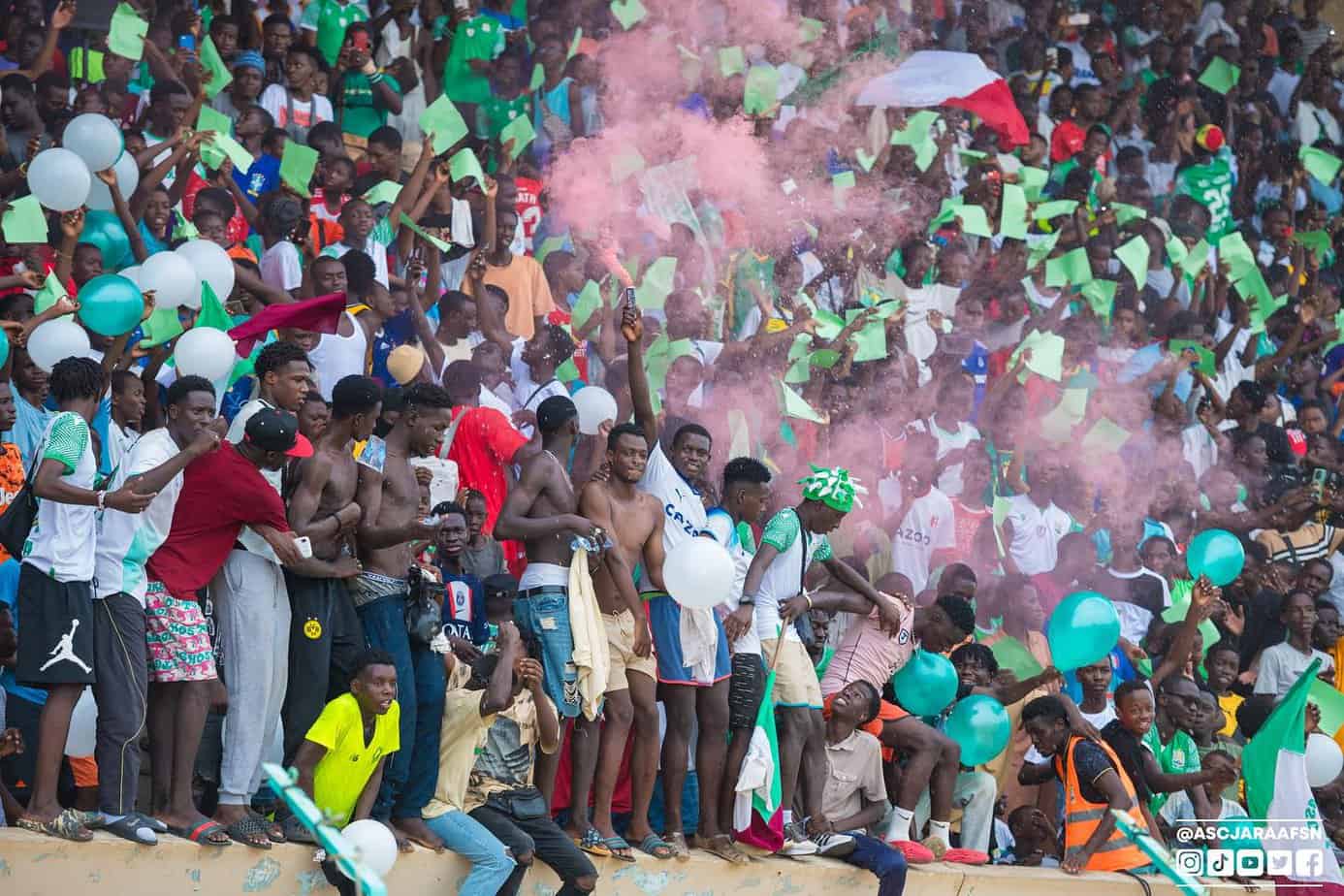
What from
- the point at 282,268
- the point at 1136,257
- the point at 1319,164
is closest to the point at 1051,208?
the point at 1136,257

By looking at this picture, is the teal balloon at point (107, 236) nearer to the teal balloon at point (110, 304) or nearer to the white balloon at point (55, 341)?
the teal balloon at point (110, 304)

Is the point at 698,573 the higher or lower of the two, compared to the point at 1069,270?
higher

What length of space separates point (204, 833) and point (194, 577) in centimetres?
86

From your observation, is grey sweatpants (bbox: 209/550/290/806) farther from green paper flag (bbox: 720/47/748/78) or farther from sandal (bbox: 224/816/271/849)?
green paper flag (bbox: 720/47/748/78)

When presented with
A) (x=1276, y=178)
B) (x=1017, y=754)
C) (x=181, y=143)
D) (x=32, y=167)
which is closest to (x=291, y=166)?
(x=181, y=143)

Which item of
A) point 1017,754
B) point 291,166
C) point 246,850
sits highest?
point 291,166

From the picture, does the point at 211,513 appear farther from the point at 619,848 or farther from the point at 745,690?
the point at 745,690

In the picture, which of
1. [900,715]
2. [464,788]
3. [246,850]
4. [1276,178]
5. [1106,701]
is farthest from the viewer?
[1276,178]

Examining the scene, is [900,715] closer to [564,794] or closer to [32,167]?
[564,794]

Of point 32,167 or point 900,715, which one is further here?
point 900,715

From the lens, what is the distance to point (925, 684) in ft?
30.3

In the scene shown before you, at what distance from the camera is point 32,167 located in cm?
841

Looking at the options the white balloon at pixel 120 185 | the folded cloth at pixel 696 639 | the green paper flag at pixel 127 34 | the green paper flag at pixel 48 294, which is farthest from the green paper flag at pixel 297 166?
the folded cloth at pixel 696 639

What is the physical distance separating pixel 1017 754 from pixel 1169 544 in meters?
2.23
